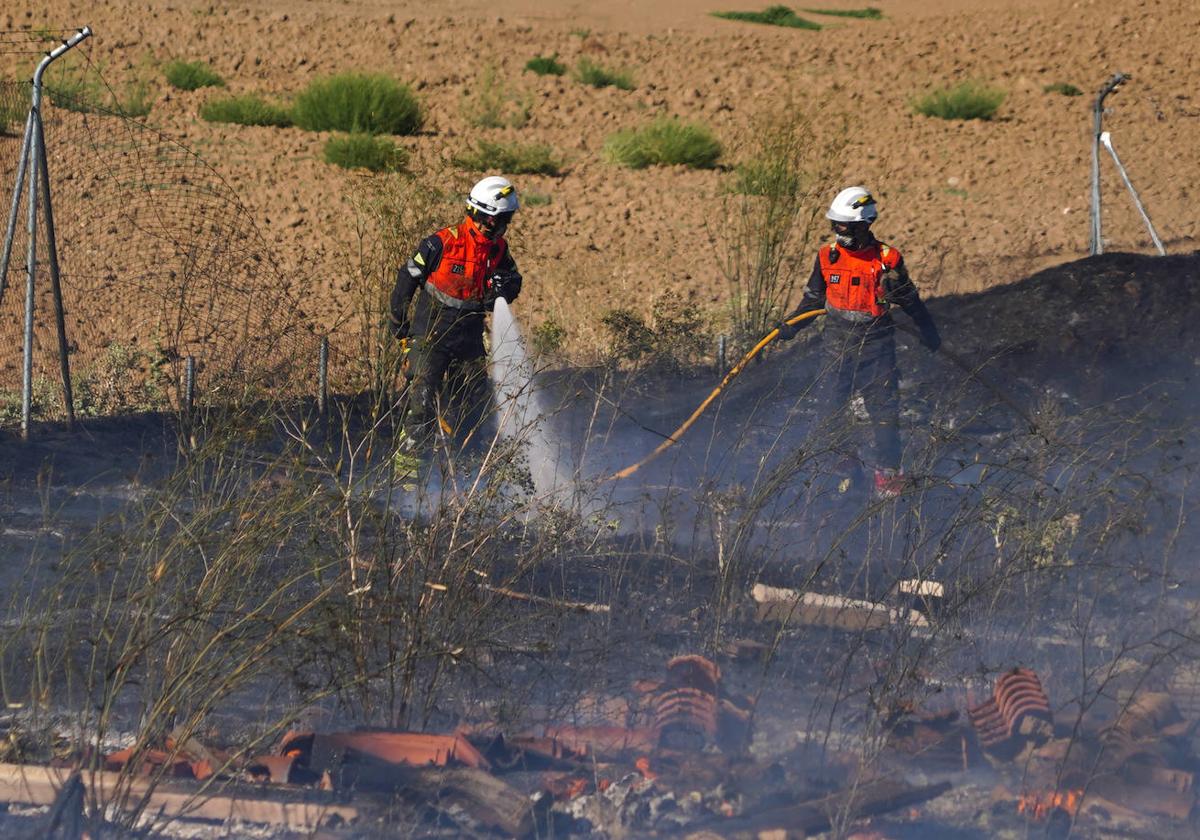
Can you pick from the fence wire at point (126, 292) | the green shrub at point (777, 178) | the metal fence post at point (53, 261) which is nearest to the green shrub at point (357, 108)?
the fence wire at point (126, 292)

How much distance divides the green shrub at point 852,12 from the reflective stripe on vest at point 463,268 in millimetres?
27135

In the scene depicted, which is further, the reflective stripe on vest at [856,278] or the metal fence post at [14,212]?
the reflective stripe on vest at [856,278]

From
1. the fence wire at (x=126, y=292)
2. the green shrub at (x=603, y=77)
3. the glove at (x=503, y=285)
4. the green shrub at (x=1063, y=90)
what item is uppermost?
the glove at (x=503, y=285)

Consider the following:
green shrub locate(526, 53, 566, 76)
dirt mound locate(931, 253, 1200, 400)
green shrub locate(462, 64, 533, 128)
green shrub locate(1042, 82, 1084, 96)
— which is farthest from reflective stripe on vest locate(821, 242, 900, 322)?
green shrub locate(526, 53, 566, 76)

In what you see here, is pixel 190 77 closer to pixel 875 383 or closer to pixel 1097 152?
pixel 1097 152

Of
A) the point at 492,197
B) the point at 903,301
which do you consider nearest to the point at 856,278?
the point at 903,301

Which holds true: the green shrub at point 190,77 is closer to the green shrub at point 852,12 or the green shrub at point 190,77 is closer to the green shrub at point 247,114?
the green shrub at point 247,114

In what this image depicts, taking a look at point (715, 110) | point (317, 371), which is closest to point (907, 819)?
point (317, 371)

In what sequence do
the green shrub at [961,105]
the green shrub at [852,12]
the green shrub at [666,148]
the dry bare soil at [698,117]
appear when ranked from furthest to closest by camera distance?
the green shrub at [852,12] → the green shrub at [961,105] → the green shrub at [666,148] → the dry bare soil at [698,117]

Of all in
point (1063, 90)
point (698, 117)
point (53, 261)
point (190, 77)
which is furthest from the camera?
point (1063, 90)

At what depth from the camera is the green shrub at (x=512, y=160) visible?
57.8ft

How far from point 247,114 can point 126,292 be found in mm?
Answer: 7594

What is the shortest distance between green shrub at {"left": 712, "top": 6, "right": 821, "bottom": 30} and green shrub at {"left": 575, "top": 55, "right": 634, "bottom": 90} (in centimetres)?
917

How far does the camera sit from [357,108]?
63.2 feet
